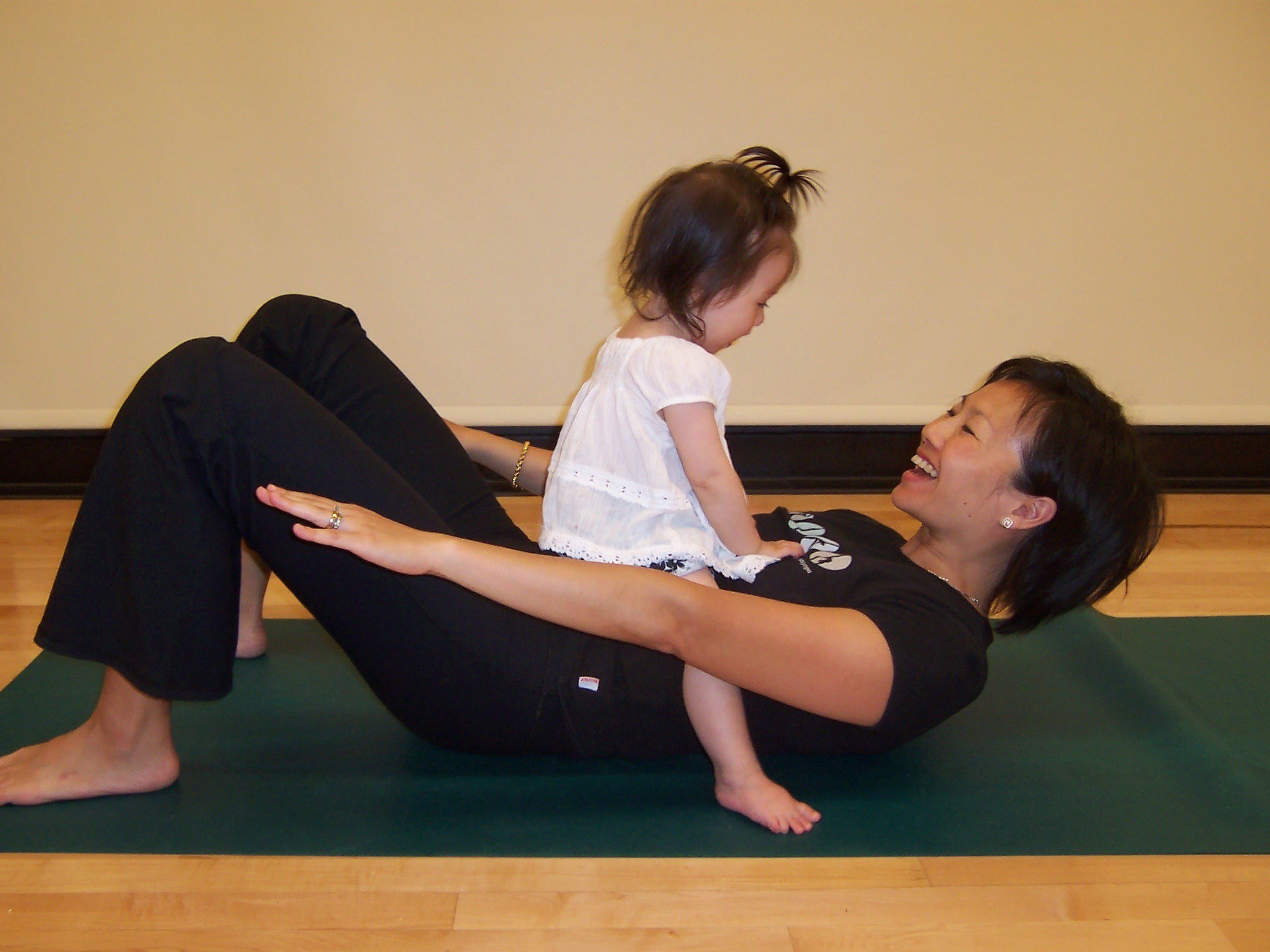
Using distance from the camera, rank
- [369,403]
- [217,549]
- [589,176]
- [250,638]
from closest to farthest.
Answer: [217,549] → [369,403] → [250,638] → [589,176]

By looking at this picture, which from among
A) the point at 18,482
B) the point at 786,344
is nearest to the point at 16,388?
the point at 18,482

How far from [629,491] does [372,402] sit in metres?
0.44

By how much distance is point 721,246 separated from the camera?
1.51m

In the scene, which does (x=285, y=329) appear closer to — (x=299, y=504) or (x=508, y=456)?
(x=508, y=456)

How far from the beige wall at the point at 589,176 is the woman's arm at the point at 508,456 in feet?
3.75

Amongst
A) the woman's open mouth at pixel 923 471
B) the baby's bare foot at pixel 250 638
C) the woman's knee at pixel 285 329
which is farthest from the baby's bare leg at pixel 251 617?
the woman's open mouth at pixel 923 471

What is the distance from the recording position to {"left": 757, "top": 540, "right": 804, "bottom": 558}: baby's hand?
1.54 m

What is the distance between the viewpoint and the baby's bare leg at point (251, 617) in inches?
74.0

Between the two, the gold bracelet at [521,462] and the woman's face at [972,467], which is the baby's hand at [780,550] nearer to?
the woman's face at [972,467]

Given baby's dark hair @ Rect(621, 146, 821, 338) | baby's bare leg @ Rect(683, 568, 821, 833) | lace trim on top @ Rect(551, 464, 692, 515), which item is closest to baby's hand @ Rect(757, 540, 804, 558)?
lace trim on top @ Rect(551, 464, 692, 515)

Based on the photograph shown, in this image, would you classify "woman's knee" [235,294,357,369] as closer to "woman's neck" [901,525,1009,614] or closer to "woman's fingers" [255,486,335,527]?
"woman's fingers" [255,486,335,527]

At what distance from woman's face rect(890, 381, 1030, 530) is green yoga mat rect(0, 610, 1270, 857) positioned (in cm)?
42

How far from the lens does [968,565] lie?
1550mm

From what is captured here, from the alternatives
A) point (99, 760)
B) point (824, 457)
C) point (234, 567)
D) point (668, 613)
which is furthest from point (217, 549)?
point (824, 457)
